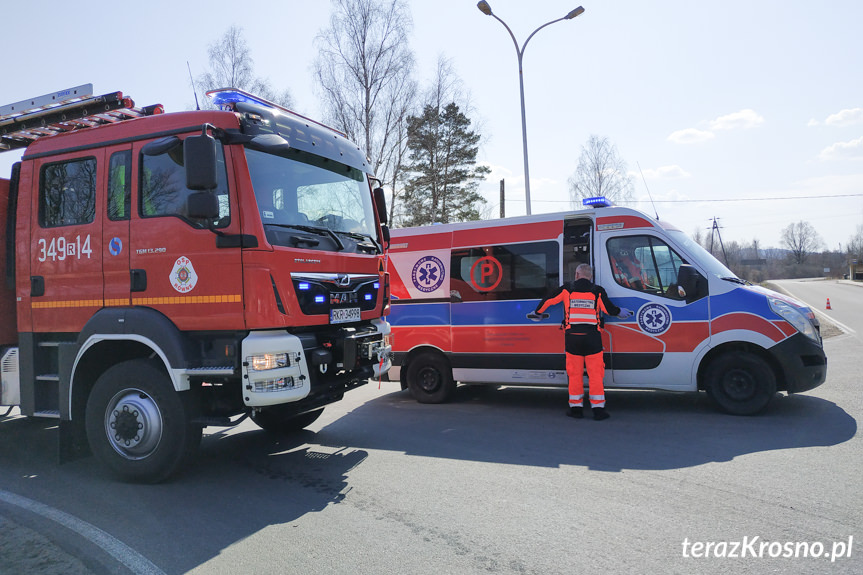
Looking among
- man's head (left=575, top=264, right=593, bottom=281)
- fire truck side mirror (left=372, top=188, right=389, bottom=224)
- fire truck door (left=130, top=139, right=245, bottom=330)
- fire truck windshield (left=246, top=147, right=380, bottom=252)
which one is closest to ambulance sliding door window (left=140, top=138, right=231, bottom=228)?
fire truck door (left=130, top=139, right=245, bottom=330)

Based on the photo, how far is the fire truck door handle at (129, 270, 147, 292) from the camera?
4.91m

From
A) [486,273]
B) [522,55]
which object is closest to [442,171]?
[522,55]

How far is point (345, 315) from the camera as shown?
537cm

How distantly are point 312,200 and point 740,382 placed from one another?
538 centimetres

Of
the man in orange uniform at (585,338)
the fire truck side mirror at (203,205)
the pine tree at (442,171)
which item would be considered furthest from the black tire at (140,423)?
the pine tree at (442,171)

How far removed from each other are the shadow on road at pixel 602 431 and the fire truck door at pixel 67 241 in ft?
9.71

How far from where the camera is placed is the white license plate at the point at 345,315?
17.0 feet

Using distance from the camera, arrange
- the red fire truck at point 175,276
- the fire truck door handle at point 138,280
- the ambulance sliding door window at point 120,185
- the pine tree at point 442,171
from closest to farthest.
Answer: the red fire truck at point 175,276, the fire truck door handle at point 138,280, the ambulance sliding door window at point 120,185, the pine tree at point 442,171

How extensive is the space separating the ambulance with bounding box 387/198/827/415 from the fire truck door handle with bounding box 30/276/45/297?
4.62m

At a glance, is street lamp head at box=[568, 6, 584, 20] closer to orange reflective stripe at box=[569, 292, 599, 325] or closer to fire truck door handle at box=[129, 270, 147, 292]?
orange reflective stripe at box=[569, 292, 599, 325]

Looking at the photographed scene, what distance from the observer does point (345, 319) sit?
536cm

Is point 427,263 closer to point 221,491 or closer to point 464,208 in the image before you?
point 221,491

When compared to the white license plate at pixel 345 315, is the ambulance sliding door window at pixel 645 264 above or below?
above

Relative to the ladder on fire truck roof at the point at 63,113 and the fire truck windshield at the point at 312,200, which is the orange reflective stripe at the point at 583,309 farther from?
the ladder on fire truck roof at the point at 63,113
